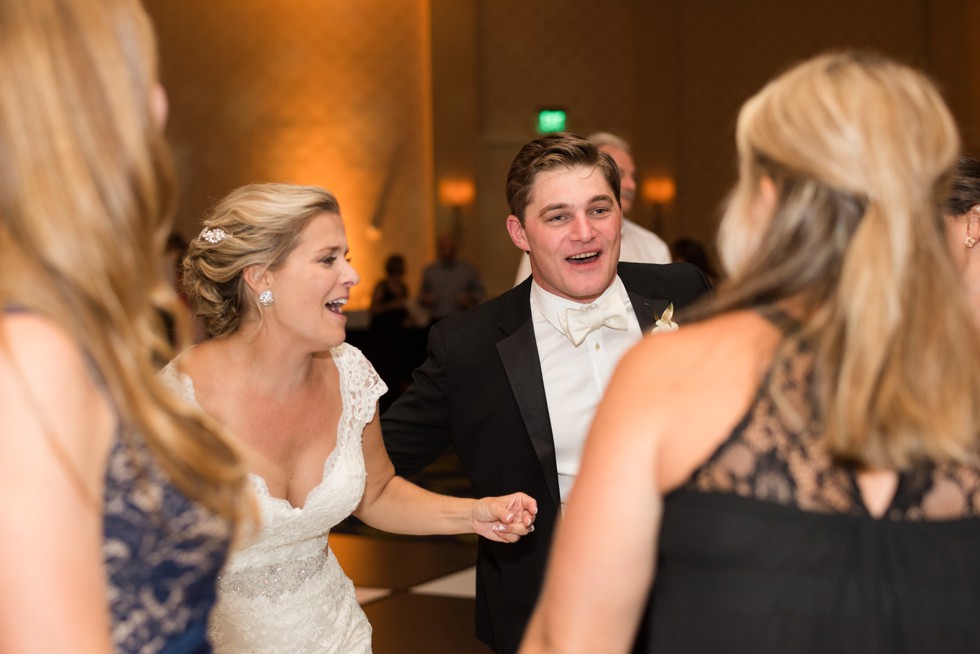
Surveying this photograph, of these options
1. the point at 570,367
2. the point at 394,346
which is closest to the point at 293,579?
the point at 570,367

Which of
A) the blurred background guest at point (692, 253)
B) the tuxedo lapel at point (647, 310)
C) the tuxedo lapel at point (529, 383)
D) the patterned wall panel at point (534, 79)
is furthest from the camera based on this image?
the patterned wall panel at point (534, 79)

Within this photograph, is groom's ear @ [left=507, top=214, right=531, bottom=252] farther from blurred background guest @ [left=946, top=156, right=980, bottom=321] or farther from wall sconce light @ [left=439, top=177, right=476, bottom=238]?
wall sconce light @ [left=439, top=177, right=476, bottom=238]

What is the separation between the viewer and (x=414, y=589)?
463 cm

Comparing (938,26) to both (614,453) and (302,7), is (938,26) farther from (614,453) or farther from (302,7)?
(614,453)

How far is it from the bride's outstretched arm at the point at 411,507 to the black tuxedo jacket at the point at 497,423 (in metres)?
0.14

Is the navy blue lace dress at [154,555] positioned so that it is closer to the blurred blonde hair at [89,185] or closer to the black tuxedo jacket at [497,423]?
the blurred blonde hair at [89,185]

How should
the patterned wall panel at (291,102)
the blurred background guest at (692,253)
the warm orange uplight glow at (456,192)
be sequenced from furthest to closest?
the warm orange uplight glow at (456,192)
the patterned wall panel at (291,102)
the blurred background guest at (692,253)

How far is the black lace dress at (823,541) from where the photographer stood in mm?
1218

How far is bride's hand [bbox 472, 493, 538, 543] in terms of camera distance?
7.49 ft

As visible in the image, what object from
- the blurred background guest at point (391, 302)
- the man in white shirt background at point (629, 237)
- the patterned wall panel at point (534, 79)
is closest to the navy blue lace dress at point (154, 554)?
the man in white shirt background at point (629, 237)

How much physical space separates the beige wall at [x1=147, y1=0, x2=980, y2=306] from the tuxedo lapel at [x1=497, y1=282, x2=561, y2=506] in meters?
8.64

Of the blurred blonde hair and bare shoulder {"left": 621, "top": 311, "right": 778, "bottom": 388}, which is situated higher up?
the blurred blonde hair

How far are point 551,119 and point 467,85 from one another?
0.96 metres

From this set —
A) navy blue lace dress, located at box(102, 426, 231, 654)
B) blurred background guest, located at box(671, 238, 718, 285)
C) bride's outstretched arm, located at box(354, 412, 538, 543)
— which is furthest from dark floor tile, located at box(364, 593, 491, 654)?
blurred background guest, located at box(671, 238, 718, 285)
